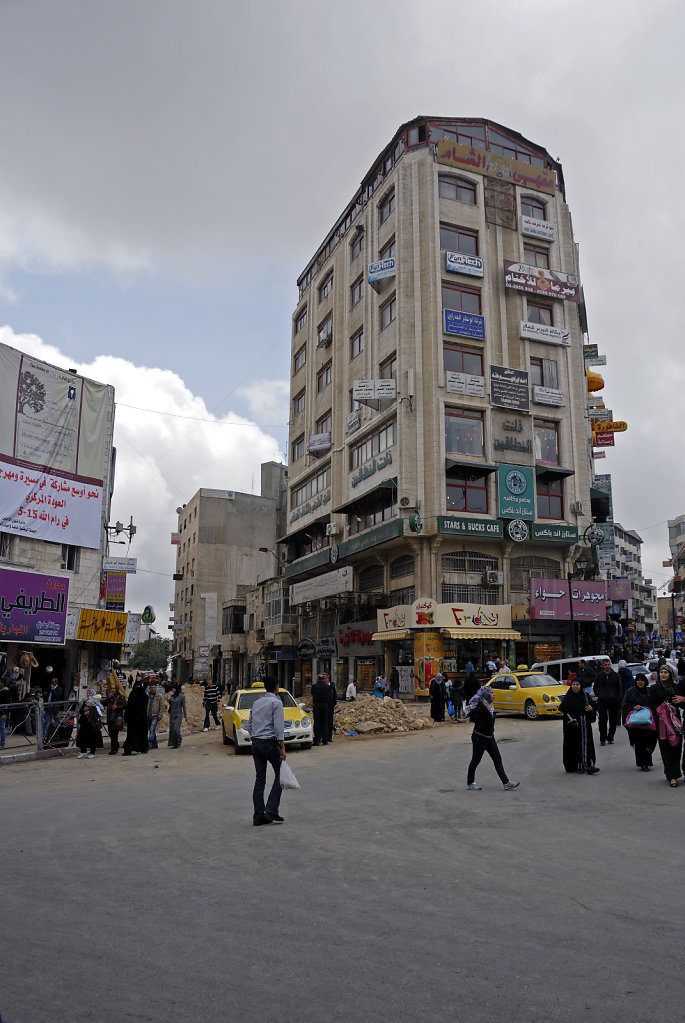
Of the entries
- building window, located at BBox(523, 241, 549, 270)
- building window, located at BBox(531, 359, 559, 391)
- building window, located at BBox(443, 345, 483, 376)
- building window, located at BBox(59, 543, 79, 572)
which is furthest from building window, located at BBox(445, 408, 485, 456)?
building window, located at BBox(59, 543, 79, 572)

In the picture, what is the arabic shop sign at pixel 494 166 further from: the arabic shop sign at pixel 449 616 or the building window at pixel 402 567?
the arabic shop sign at pixel 449 616

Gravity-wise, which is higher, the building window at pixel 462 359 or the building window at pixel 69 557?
the building window at pixel 462 359

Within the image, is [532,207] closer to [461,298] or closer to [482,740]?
[461,298]

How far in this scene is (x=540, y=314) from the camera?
44.1 metres

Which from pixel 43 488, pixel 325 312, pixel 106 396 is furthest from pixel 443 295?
pixel 43 488

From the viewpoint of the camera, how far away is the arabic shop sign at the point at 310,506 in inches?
1956

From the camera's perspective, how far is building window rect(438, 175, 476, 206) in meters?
43.3

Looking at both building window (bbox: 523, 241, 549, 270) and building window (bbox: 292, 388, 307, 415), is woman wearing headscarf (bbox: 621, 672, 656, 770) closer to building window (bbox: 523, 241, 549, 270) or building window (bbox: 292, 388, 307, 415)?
building window (bbox: 523, 241, 549, 270)

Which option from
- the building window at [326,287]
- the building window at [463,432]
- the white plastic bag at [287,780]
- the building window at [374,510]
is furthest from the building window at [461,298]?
the white plastic bag at [287,780]

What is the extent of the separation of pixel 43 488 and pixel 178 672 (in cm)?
6852

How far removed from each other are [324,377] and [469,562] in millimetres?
20078

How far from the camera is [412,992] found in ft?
12.5

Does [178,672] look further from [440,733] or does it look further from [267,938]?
[267,938]

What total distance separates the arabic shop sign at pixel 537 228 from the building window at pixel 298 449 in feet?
68.8
